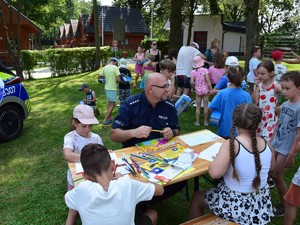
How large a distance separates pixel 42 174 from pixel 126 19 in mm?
30886

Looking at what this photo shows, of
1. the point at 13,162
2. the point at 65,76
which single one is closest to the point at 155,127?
the point at 13,162

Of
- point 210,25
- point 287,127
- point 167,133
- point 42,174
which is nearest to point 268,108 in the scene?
point 287,127

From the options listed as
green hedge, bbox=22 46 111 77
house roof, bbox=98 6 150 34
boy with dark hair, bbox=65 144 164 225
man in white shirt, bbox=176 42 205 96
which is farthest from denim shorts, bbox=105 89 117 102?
house roof, bbox=98 6 150 34

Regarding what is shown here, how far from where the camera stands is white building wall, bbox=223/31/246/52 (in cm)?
3005

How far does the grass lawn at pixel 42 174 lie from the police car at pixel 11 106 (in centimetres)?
22

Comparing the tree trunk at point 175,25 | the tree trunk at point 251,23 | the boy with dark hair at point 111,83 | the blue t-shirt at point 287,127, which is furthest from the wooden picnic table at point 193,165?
the tree trunk at point 175,25

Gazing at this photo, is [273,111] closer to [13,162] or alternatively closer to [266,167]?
[266,167]

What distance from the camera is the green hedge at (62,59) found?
14492 millimetres

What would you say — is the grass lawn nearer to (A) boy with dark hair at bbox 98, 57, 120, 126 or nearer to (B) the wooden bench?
(A) boy with dark hair at bbox 98, 57, 120, 126

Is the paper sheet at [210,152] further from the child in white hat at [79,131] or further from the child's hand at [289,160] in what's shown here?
the child in white hat at [79,131]

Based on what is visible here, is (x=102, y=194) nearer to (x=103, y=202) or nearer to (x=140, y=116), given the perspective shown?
(x=103, y=202)

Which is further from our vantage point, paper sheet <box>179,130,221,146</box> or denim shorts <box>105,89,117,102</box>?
denim shorts <box>105,89,117,102</box>

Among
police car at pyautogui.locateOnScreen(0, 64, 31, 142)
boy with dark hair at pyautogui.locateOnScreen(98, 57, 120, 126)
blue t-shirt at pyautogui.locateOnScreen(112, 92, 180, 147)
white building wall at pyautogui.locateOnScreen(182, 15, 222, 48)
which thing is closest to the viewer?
blue t-shirt at pyautogui.locateOnScreen(112, 92, 180, 147)

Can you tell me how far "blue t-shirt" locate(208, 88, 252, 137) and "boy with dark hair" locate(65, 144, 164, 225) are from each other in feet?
7.34
